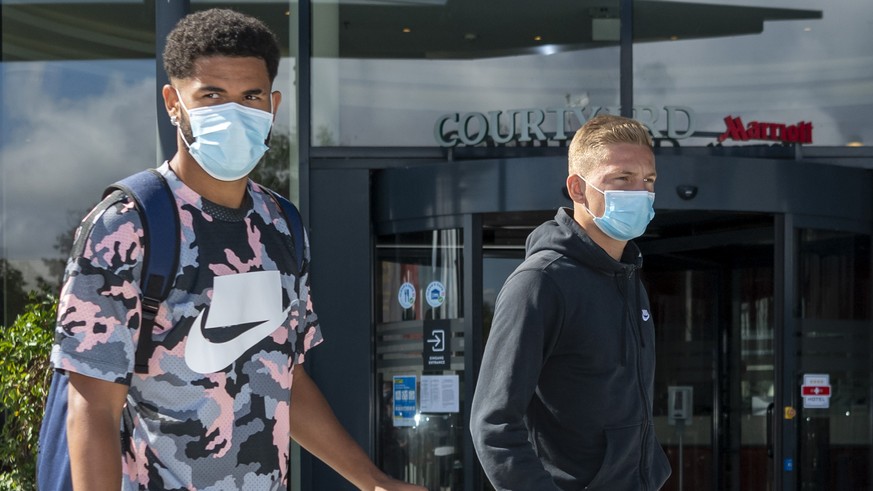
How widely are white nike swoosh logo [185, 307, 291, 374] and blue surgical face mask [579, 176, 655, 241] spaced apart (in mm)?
1249

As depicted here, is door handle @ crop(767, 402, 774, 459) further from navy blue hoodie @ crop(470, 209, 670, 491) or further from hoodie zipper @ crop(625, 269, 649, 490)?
navy blue hoodie @ crop(470, 209, 670, 491)

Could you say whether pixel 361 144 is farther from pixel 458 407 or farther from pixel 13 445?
pixel 13 445

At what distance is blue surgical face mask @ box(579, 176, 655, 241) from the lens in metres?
3.10

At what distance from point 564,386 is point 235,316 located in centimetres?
104

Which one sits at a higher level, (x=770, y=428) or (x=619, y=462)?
(x=619, y=462)

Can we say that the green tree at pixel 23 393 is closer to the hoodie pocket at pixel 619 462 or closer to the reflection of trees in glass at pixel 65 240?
the reflection of trees in glass at pixel 65 240

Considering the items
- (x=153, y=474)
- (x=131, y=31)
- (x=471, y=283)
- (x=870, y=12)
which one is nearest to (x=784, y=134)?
(x=870, y=12)

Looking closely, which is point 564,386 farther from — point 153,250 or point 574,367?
point 153,250

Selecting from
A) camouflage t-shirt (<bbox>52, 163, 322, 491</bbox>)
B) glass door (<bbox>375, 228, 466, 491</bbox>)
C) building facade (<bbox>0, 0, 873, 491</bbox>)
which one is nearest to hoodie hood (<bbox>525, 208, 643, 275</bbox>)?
camouflage t-shirt (<bbox>52, 163, 322, 491</bbox>)

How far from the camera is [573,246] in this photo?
304 centimetres

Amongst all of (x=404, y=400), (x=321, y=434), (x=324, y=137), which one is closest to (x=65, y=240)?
(x=324, y=137)

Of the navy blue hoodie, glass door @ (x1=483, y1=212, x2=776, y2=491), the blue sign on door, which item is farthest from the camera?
glass door @ (x1=483, y1=212, x2=776, y2=491)

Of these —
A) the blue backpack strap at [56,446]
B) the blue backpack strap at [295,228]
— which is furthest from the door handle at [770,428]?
the blue backpack strap at [56,446]

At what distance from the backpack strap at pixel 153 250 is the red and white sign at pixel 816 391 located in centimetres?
701
